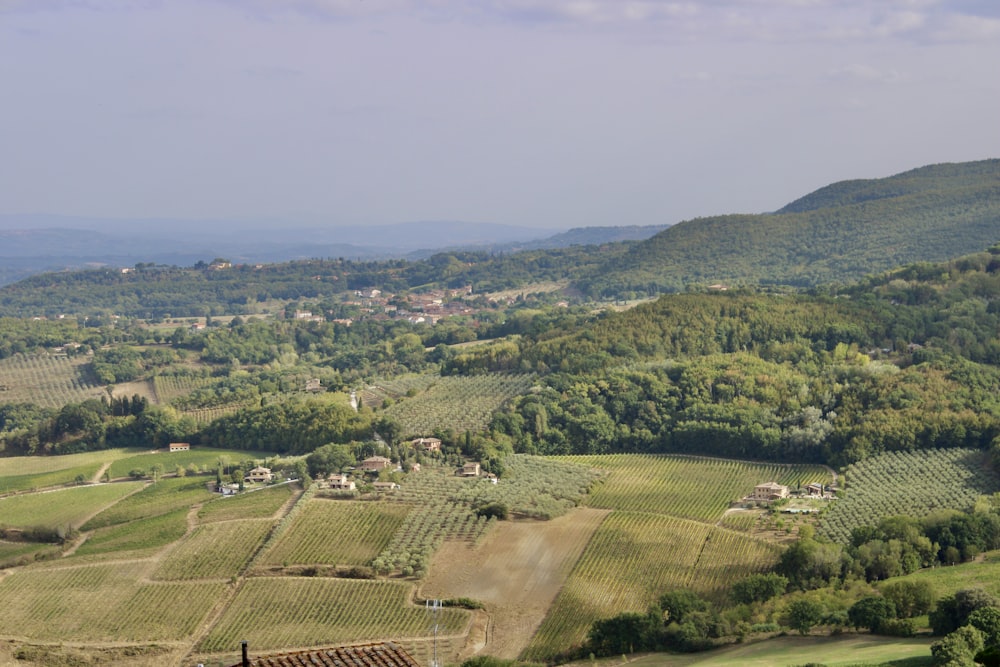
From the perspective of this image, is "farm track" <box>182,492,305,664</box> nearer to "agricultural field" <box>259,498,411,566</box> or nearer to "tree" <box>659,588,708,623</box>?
"agricultural field" <box>259,498,411,566</box>

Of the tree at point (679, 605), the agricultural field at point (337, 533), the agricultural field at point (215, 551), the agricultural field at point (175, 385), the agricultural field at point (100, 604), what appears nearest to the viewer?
the tree at point (679, 605)

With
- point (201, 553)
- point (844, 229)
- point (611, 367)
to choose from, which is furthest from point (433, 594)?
point (844, 229)

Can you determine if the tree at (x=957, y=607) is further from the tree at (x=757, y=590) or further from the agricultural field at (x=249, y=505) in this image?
the agricultural field at (x=249, y=505)

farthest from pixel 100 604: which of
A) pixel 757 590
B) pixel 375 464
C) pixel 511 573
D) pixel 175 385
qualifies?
pixel 175 385

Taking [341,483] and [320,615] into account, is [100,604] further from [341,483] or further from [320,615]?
[341,483]

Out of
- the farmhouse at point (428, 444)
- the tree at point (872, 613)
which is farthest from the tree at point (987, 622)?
the farmhouse at point (428, 444)

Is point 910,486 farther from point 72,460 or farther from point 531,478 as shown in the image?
point 72,460
